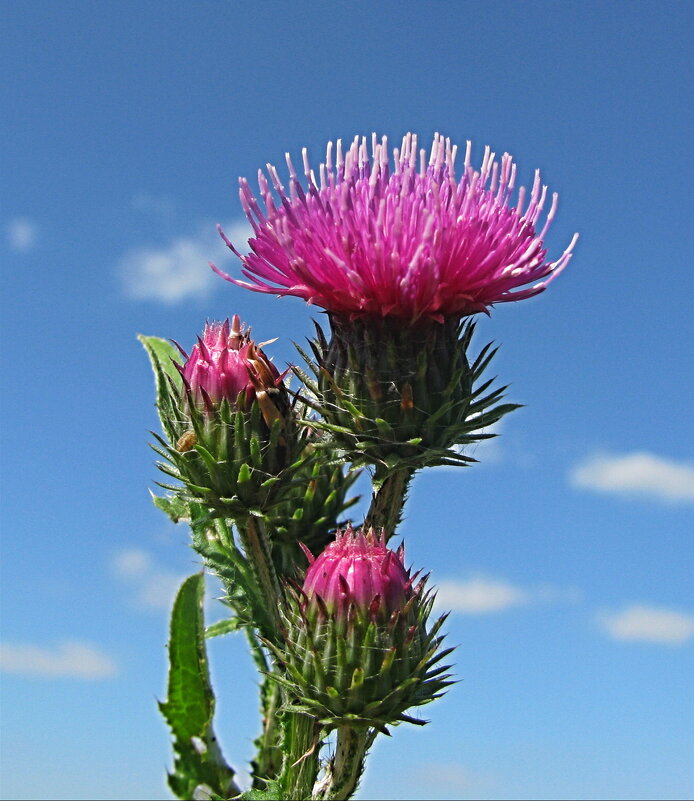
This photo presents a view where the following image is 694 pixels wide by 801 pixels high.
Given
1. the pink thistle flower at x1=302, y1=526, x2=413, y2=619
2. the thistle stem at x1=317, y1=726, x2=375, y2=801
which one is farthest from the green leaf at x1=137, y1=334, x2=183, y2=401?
the thistle stem at x1=317, y1=726, x2=375, y2=801

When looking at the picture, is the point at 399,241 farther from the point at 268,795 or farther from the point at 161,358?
the point at 268,795

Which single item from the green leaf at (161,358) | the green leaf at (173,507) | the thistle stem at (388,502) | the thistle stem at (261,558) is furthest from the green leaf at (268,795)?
the green leaf at (161,358)

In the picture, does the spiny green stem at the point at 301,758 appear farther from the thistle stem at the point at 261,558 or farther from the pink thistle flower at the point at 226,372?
the pink thistle flower at the point at 226,372

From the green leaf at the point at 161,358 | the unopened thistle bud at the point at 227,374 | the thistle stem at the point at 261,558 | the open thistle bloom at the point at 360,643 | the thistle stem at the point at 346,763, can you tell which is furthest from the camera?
the green leaf at the point at 161,358

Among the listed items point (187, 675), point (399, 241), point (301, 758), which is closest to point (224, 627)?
point (187, 675)

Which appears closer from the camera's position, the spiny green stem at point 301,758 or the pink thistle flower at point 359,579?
the pink thistle flower at point 359,579

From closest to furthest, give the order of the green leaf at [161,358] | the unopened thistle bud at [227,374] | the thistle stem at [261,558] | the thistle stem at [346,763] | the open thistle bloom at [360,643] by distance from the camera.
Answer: the open thistle bloom at [360,643] < the thistle stem at [346,763] < the unopened thistle bud at [227,374] < the thistle stem at [261,558] < the green leaf at [161,358]

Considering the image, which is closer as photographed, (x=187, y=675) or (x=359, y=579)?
(x=359, y=579)

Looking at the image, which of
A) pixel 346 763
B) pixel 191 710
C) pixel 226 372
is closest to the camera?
pixel 346 763
